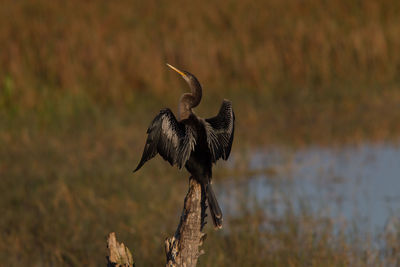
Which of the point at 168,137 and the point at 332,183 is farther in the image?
the point at 332,183

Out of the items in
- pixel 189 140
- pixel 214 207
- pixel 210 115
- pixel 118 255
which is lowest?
pixel 118 255

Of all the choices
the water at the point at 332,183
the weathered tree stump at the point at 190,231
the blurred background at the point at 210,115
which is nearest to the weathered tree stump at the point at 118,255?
the weathered tree stump at the point at 190,231

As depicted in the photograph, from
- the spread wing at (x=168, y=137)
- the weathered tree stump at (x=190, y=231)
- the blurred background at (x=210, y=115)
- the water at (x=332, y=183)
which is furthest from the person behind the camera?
the water at (x=332, y=183)

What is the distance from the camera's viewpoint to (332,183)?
26.7ft

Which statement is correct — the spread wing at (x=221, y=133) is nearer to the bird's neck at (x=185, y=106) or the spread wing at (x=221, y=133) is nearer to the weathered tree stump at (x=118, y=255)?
the bird's neck at (x=185, y=106)

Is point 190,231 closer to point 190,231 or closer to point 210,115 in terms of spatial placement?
point 190,231

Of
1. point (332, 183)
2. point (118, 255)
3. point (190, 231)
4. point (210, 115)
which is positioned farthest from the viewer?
point (210, 115)

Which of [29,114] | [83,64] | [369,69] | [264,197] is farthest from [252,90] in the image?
[264,197]

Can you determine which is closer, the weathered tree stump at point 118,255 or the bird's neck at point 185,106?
the bird's neck at point 185,106

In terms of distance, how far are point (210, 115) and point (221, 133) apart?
736 cm

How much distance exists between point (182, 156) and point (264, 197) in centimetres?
439

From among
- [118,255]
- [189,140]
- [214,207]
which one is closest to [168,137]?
[189,140]

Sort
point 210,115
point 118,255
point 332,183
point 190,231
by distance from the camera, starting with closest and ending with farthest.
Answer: point 190,231
point 118,255
point 332,183
point 210,115

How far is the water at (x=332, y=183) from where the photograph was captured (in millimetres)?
7074
